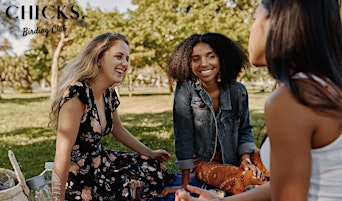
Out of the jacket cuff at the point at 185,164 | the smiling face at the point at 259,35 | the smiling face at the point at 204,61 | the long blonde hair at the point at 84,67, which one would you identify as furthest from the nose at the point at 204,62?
the smiling face at the point at 259,35

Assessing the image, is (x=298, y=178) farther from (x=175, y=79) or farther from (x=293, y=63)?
(x=175, y=79)

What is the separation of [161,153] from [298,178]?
9.03 feet

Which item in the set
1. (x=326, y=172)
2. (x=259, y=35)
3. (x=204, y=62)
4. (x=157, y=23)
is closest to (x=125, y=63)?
(x=204, y=62)

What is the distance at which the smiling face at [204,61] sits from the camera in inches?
141

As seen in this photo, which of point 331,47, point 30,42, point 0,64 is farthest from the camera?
point 30,42

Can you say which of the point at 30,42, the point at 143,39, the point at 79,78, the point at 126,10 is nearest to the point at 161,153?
the point at 79,78

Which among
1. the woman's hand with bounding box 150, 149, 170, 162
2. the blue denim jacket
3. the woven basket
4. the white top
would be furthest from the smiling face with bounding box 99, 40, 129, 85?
the white top

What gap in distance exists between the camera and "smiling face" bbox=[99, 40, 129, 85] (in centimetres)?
339

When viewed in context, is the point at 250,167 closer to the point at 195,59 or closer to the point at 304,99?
the point at 195,59

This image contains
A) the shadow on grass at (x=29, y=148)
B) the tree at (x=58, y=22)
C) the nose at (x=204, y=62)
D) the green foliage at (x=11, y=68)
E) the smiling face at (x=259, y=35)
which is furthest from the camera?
the green foliage at (x=11, y=68)

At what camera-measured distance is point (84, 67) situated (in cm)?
331

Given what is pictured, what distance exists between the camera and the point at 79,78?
3.26 metres

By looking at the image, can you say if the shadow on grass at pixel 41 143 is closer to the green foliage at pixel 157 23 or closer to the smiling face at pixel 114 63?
the smiling face at pixel 114 63

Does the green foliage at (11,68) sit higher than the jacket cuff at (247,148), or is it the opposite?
the green foliage at (11,68)
